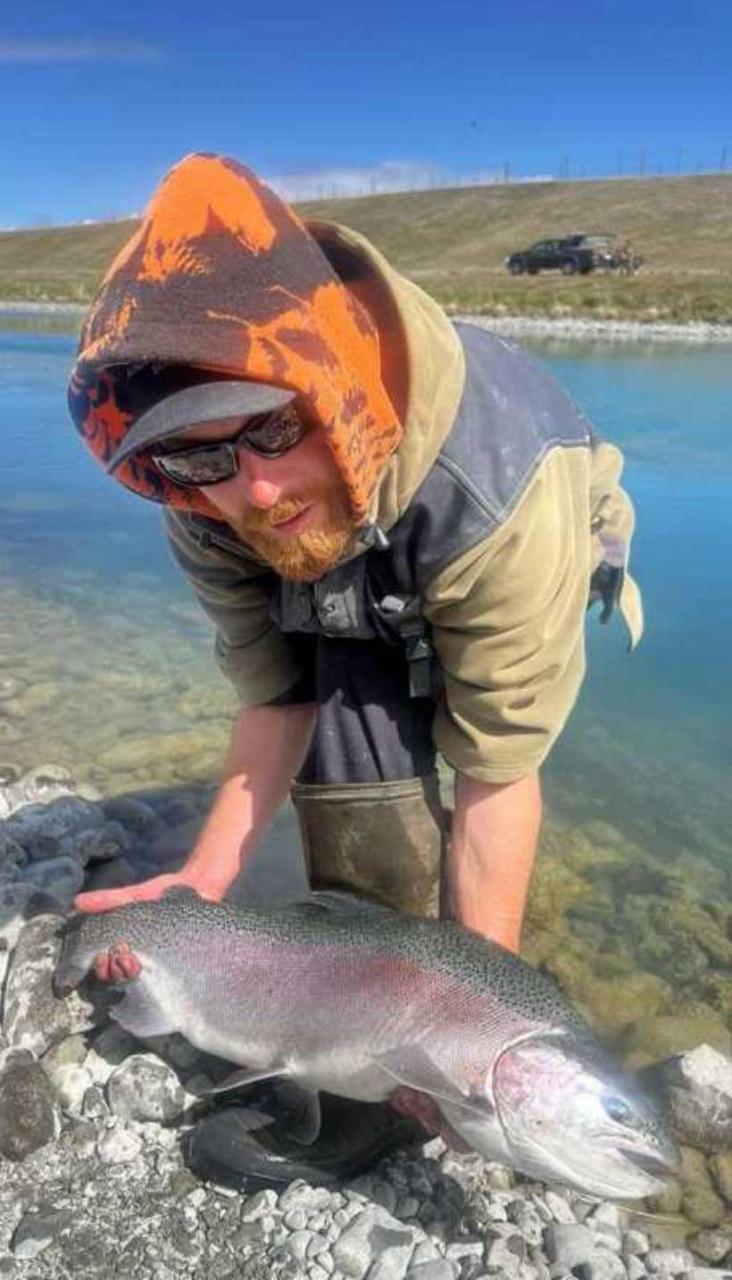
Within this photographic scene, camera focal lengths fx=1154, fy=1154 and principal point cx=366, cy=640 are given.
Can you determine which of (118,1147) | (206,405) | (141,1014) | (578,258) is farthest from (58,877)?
(578,258)

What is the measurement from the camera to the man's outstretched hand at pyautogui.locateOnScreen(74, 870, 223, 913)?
8.65ft

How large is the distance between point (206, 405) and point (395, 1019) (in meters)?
1.17

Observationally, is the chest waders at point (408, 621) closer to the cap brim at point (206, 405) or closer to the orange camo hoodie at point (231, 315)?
the orange camo hoodie at point (231, 315)

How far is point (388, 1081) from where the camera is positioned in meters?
2.10

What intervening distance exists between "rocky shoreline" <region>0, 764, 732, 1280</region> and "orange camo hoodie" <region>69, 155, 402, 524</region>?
1391 mm

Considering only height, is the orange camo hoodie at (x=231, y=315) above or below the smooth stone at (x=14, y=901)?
above

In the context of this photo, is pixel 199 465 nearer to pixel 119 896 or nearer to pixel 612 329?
pixel 119 896

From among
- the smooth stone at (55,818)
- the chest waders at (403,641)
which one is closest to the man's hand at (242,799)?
the chest waders at (403,641)

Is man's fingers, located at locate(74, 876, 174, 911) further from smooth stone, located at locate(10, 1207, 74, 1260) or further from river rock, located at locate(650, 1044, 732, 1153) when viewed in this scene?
river rock, located at locate(650, 1044, 732, 1153)

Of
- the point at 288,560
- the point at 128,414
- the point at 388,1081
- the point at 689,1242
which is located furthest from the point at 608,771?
the point at 128,414

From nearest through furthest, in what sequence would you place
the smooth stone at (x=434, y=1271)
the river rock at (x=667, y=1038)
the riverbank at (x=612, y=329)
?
the smooth stone at (x=434, y=1271) < the river rock at (x=667, y=1038) < the riverbank at (x=612, y=329)

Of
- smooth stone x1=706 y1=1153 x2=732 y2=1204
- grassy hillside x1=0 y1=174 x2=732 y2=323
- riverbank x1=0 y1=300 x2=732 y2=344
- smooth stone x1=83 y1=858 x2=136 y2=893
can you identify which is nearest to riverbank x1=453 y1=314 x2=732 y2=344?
riverbank x1=0 y1=300 x2=732 y2=344

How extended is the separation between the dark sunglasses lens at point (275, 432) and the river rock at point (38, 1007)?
5.01 ft

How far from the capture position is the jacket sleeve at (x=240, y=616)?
2.38 metres
